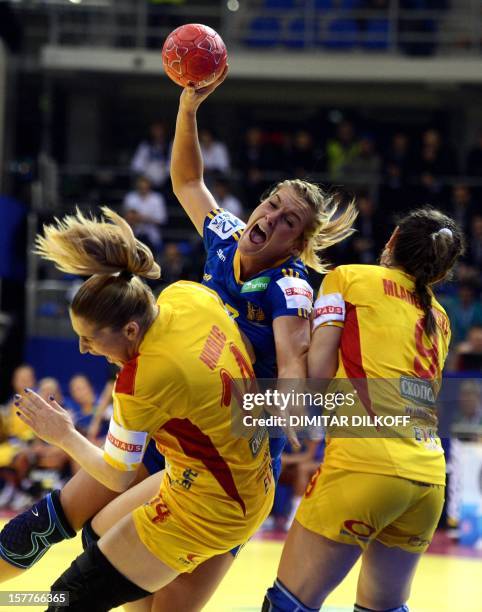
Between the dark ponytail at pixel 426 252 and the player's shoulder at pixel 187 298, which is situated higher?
the dark ponytail at pixel 426 252

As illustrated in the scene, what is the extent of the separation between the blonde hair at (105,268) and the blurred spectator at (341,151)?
11.2m

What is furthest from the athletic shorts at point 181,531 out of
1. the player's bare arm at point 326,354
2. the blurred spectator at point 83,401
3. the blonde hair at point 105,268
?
the blurred spectator at point 83,401

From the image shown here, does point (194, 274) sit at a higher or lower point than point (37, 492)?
higher

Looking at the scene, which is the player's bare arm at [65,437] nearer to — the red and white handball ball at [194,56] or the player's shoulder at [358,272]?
the player's shoulder at [358,272]

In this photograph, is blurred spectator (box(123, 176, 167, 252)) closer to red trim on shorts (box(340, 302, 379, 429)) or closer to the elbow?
red trim on shorts (box(340, 302, 379, 429))

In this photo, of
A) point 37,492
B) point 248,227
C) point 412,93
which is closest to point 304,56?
point 412,93

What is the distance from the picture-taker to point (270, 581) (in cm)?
706

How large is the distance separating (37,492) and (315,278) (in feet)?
11.7

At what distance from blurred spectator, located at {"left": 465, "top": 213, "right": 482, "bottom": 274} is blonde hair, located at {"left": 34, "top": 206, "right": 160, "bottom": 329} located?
9.74m

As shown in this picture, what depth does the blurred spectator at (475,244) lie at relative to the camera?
12.9 m

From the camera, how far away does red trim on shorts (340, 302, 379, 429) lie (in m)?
3.80

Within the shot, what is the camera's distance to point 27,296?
13930 mm

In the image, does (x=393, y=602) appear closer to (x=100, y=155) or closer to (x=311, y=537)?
(x=311, y=537)

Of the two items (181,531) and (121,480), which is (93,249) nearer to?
(121,480)
